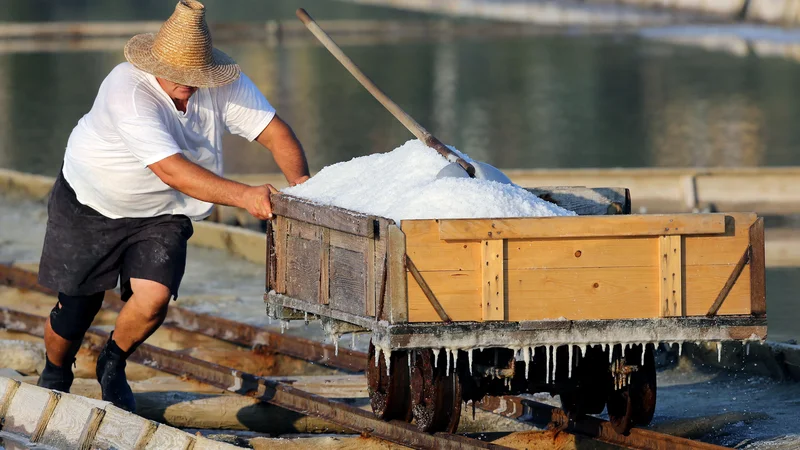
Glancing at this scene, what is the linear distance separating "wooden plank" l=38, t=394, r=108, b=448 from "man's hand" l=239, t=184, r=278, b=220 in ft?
3.68

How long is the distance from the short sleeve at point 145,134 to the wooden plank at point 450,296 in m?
1.27

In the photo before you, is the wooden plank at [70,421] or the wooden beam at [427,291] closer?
the wooden beam at [427,291]

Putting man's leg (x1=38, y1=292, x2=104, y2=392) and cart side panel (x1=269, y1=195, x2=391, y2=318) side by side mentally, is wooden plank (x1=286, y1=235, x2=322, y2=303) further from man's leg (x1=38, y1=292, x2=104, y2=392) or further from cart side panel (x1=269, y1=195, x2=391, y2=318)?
man's leg (x1=38, y1=292, x2=104, y2=392)

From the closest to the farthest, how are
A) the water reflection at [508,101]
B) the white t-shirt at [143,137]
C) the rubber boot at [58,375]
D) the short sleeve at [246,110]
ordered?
the white t-shirt at [143,137] → the short sleeve at [246,110] → the rubber boot at [58,375] → the water reflection at [508,101]


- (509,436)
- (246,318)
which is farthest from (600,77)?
(509,436)

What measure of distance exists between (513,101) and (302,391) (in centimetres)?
2015

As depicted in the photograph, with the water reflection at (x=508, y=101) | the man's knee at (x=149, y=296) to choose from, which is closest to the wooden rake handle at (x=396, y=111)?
the man's knee at (x=149, y=296)

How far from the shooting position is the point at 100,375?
6590 mm

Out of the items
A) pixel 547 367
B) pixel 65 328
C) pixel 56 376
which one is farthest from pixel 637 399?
pixel 56 376

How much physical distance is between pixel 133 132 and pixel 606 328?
2.09 meters

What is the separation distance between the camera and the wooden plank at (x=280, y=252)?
5996mm

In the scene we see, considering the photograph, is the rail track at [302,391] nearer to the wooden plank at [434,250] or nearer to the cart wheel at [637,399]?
the cart wheel at [637,399]

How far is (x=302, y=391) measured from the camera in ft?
22.9

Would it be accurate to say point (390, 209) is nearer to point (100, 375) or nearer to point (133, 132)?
point (133, 132)
